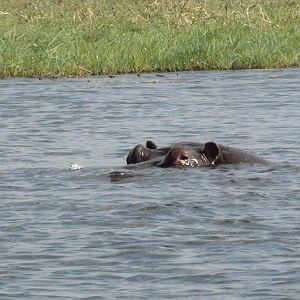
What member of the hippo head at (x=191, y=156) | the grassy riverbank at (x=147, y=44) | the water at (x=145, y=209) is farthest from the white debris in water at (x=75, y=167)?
the grassy riverbank at (x=147, y=44)

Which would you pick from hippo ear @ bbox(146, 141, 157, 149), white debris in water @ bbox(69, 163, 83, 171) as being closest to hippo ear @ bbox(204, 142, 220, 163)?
hippo ear @ bbox(146, 141, 157, 149)

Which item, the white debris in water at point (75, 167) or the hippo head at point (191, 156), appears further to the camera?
the white debris in water at point (75, 167)

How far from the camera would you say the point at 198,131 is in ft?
44.5

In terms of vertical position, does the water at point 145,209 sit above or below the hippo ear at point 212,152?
below

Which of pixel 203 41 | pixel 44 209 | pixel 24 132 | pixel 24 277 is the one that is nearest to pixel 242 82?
pixel 203 41

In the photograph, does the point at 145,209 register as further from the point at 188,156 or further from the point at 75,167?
the point at 75,167

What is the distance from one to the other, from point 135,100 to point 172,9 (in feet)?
25.0

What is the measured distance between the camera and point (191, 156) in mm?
10102

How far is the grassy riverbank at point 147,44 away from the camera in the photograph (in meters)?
19.1

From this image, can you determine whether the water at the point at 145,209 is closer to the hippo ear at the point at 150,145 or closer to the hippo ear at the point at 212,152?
the hippo ear at the point at 212,152

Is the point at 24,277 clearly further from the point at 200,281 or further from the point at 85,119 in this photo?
the point at 85,119

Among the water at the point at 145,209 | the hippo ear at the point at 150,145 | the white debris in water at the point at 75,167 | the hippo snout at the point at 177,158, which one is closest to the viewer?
the water at the point at 145,209

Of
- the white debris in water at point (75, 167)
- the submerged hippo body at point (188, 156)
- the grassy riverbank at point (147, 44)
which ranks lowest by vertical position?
the white debris in water at point (75, 167)

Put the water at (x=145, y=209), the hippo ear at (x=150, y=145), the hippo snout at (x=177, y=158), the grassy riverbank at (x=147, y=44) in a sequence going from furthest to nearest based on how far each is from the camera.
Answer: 1. the grassy riverbank at (x=147, y=44)
2. the hippo ear at (x=150, y=145)
3. the hippo snout at (x=177, y=158)
4. the water at (x=145, y=209)
